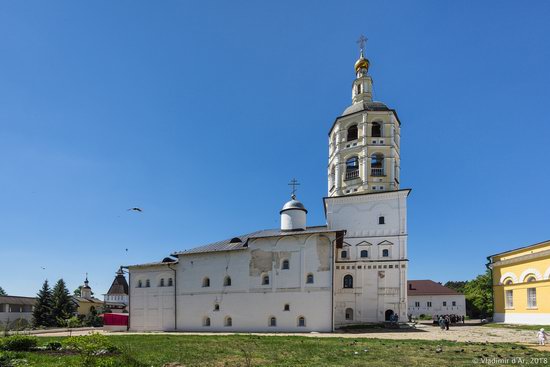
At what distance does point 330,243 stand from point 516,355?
13.7 m

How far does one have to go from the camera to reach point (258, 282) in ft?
84.2

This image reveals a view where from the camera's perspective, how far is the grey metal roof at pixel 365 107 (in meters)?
31.0

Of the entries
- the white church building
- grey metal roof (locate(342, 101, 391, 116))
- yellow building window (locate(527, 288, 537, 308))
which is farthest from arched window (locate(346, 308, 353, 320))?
grey metal roof (locate(342, 101, 391, 116))

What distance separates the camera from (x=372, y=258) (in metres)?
28.7

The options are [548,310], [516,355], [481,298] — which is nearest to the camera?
[516,355]

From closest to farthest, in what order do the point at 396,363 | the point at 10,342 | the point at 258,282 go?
the point at 396,363
the point at 10,342
the point at 258,282

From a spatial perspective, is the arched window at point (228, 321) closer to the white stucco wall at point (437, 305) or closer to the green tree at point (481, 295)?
the green tree at point (481, 295)

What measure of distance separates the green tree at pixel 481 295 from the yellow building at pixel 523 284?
14.0m

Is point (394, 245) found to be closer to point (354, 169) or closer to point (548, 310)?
point (354, 169)

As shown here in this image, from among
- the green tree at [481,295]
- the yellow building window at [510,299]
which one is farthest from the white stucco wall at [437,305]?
the yellow building window at [510,299]

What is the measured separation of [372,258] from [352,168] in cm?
792

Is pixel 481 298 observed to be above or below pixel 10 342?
below

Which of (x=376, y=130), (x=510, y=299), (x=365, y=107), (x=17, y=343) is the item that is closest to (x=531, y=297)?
(x=510, y=299)

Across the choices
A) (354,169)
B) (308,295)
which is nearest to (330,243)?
(308,295)
